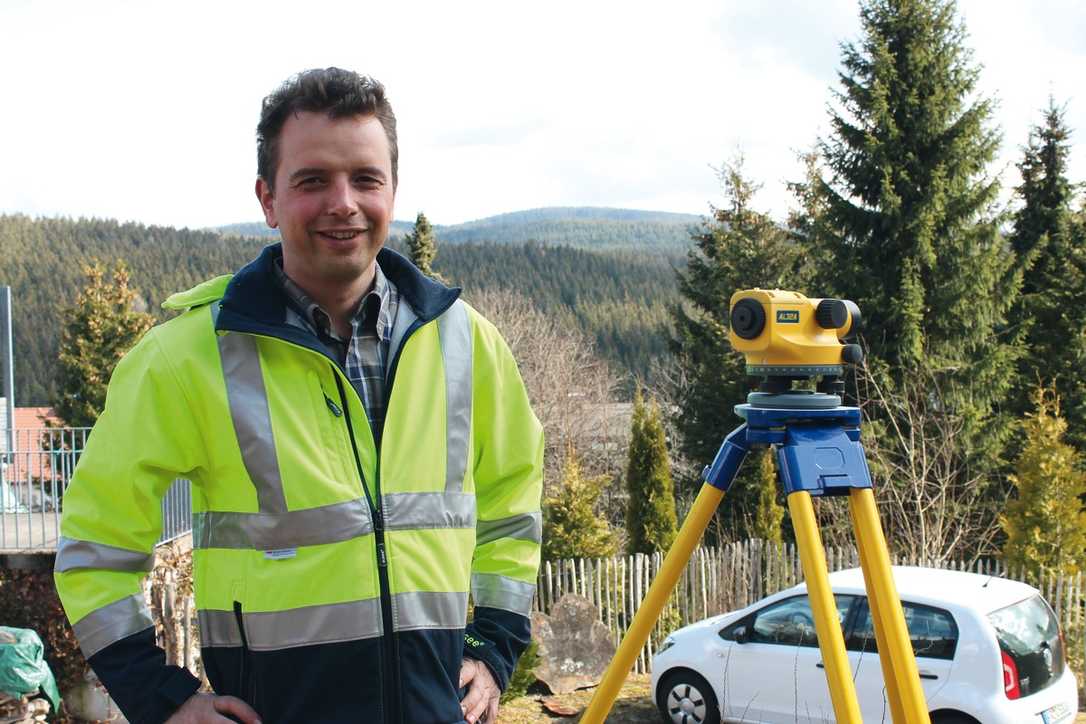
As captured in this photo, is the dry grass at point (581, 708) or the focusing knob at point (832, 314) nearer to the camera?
the focusing knob at point (832, 314)

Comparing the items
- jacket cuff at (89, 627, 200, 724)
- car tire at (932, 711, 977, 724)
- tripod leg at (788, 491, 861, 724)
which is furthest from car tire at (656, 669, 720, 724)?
jacket cuff at (89, 627, 200, 724)

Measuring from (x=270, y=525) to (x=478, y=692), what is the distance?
0.53 metres

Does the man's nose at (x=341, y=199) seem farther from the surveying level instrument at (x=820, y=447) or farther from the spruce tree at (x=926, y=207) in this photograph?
the spruce tree at (x=926, y=207)

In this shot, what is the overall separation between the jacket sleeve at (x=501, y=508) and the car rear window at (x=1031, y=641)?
17.5ft

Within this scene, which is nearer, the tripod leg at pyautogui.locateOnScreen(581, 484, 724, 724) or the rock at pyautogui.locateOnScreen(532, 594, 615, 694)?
the tripod leg at pyautogui.locateOnScreen(581, 484, 724, 724)

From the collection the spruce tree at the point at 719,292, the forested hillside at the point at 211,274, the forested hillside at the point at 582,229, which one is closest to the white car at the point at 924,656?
the spruce tree at the point at 719,292

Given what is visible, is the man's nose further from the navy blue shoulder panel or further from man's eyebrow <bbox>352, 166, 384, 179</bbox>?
the navy blue shoulder panel

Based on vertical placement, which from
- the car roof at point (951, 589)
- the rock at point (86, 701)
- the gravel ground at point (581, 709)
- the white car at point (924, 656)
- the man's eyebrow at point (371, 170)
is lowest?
the gravel ground at point (581, 709)

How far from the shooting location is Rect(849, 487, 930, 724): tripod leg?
94.9 inches

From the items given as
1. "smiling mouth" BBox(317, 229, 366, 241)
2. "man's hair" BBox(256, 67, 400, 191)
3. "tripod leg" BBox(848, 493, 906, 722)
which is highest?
"man's hair" BBox(256, 67, 400, 191)

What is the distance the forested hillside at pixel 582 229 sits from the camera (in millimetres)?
163375

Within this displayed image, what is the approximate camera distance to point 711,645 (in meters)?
7.93

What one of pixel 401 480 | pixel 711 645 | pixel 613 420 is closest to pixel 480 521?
pixel 401 480

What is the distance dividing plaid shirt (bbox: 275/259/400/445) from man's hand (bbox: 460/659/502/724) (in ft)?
1.58
